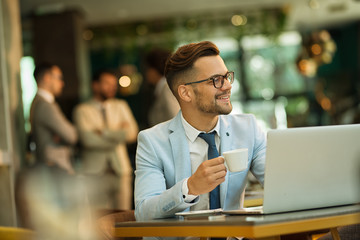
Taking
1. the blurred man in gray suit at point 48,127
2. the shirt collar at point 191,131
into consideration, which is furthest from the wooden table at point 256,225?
the blurred man in gray suit at point 48,127

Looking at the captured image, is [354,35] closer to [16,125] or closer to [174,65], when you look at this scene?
[16,125]

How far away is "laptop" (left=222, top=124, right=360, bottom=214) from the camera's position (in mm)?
1718

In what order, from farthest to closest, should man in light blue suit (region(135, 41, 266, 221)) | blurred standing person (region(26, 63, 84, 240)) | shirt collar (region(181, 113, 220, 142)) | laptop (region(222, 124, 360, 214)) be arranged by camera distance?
blurred standing person (region(26, 63, 84, 240)) → shirt collar (region(181, 113, 220, 142)) → man in light blue suit (region(135, 41, 266, 221)) → laptop (region(222, 124, 360, 214))

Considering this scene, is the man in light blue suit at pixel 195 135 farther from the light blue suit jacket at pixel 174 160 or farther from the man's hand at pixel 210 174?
the man's hand at pixel 210 174

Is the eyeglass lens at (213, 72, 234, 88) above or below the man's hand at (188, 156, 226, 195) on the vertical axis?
above

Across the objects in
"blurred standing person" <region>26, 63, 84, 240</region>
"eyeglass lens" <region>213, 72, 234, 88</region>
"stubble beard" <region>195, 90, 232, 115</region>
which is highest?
"eyeglass lens" <region>213, 72, 234, 88</region>

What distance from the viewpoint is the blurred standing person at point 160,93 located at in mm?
4789

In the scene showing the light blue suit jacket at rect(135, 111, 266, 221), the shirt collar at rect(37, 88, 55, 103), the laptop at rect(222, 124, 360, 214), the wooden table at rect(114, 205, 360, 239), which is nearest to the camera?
the wooden table at rect(114, 205, 360, 239)

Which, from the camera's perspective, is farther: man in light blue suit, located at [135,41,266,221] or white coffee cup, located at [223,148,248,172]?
man in light blue suit, located at [135,41,266,221]

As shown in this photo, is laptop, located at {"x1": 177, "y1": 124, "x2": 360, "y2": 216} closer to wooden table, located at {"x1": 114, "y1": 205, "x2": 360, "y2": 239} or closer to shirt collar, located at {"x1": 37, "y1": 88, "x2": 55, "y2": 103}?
wooden table, located at {"x1": 114, "y1": 205, "x2": 360, "y2": 239}

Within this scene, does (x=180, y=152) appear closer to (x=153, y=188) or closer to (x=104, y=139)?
(x=153, y=188)

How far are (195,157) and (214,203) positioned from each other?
206 millimetres

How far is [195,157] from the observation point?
235 cm

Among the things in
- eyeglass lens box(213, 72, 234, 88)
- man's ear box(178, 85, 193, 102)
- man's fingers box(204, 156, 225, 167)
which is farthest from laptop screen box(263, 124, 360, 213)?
man's ear box(178, 85, 193, 102)
